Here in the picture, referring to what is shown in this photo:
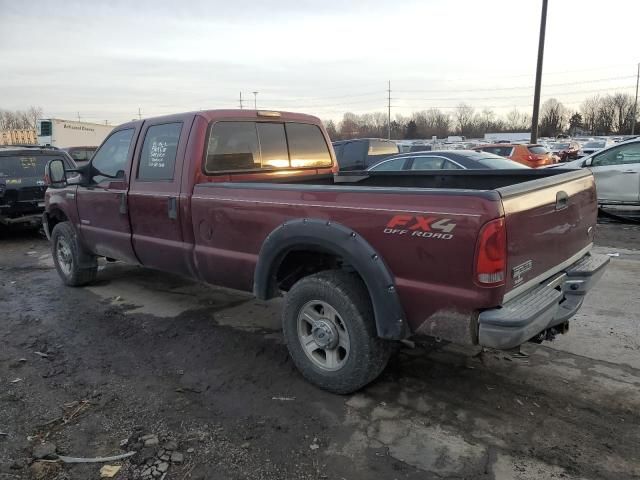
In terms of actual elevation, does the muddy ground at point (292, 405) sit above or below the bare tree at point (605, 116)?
below

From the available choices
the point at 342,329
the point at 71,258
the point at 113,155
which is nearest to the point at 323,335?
the point at 342,329

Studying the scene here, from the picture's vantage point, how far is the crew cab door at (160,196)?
4531 millimetres

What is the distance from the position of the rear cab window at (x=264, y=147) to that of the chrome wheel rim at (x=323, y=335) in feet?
5.44

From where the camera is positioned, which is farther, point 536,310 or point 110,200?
point 110,200

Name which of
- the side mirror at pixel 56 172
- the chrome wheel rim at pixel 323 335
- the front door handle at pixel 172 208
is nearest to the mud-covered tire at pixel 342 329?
the chrome wheel rim at pixel 323 335

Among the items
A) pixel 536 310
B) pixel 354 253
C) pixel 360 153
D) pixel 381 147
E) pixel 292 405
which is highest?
pixel 381 147

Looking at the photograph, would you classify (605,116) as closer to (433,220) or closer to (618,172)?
(618,172)

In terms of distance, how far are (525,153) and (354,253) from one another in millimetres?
13562

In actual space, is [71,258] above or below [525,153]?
below

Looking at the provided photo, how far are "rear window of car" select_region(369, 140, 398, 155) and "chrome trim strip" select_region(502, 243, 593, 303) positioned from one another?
36.1 ft

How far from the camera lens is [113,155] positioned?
18.1 ft

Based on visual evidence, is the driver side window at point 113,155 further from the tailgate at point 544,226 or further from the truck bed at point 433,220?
the tailgate at point 544,226

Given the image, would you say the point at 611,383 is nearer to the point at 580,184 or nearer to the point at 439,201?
the point at 580,184

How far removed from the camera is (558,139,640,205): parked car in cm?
978
